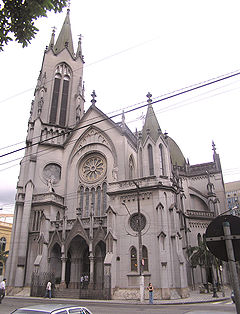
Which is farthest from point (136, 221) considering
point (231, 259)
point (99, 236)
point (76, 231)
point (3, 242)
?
point (3, 242)

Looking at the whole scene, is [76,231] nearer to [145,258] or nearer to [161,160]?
[145,258]

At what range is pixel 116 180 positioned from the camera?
91.7ft

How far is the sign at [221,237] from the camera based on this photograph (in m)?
4.42

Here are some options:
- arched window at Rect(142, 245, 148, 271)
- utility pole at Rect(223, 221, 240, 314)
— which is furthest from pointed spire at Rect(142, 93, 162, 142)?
utility pole at Rect(223, 221, 240, 314)

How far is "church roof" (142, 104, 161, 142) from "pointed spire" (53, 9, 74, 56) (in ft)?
72.8

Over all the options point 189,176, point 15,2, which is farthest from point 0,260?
point 15,2

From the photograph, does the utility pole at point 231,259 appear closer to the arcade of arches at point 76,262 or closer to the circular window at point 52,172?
the arcade of arches at point 76,262

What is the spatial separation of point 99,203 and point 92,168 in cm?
454

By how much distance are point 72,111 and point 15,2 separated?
34.3 metres

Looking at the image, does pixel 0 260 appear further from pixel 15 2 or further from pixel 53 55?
pixel 15 2

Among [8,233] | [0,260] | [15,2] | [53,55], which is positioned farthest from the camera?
[8,233]

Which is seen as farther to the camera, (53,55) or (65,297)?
(53,55)

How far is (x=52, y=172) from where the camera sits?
34094 mm

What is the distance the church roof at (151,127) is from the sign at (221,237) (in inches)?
932
